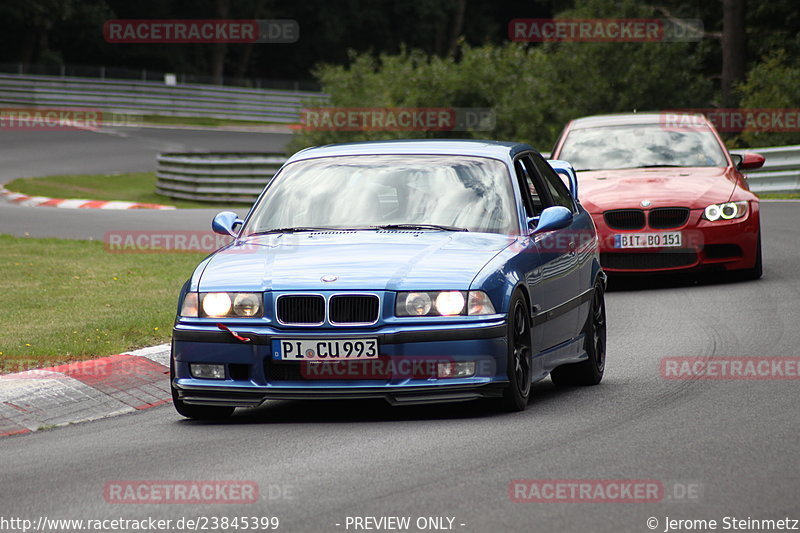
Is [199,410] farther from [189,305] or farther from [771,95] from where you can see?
[771,95]

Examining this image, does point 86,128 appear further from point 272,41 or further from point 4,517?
point 4,517

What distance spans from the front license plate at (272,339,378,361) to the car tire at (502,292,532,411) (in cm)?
74

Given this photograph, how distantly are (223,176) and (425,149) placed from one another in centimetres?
2166

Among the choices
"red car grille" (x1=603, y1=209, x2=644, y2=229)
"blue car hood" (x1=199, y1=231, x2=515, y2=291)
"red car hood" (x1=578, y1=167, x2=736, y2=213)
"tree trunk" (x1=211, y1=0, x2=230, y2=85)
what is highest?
"tree trunk" (x1=211, y1=0, x2=230, y2=85)

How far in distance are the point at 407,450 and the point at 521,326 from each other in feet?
4.39

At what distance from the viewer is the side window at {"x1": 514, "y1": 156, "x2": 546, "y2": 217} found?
8.83 meters

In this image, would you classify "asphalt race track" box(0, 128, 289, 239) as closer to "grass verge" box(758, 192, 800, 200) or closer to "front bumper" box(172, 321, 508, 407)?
"grass verge" box(758, 192, 800, 200)

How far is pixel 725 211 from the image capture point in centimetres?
1401

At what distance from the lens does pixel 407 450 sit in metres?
6.76

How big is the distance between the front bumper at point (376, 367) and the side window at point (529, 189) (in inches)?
62.1

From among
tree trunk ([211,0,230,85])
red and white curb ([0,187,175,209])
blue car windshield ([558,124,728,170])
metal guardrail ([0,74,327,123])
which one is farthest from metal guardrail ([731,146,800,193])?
tree trunk ([211,0,230,85])

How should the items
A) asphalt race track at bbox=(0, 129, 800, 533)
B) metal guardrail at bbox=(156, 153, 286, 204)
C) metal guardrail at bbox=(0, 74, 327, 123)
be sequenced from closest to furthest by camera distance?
asphalt race track at bbox=(0, 129, 800, 533), metal guardrail at bbox=(156, 153, 286, 204), metal guardrail at bbox=(0, 74, 327, 123)

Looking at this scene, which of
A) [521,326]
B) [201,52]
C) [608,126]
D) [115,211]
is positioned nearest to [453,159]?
[521,326]

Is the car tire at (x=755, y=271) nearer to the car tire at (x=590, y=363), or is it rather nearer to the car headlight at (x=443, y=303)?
the car tire at (x=590, y=363)
